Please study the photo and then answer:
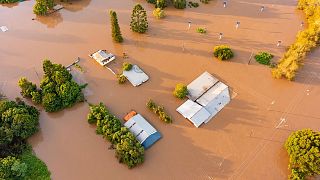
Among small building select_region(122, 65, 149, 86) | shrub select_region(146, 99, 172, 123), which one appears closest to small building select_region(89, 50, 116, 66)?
small building select_region(122, 65, 149, 86)

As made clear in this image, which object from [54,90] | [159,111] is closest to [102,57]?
[54,90]

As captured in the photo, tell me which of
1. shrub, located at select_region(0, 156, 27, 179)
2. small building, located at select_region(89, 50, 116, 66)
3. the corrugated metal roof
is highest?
small building, located at select_region(89, 50, 116, 66)

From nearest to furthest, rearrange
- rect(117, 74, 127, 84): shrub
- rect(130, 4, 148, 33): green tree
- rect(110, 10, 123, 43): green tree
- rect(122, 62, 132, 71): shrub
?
rect(117, 74, 127, 84): shrub → rect(122, 62, 132, 71): shrub → rect(110, 10, 123, 43): green tree → rect(130, 4, 148, 33): green tree

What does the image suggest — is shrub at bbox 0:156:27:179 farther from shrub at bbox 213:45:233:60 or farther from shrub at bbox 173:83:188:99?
shrub at bbox 213:45:233:60

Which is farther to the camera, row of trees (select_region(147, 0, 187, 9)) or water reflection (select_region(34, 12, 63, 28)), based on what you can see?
row of trees (select_region(147, 0, 187, 9))

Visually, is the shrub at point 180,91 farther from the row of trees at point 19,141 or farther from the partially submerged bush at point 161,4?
the partially submerged bush at point 161,4

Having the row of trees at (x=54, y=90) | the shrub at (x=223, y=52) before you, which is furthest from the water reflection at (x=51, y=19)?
the shrub at (x=223, y=52)
